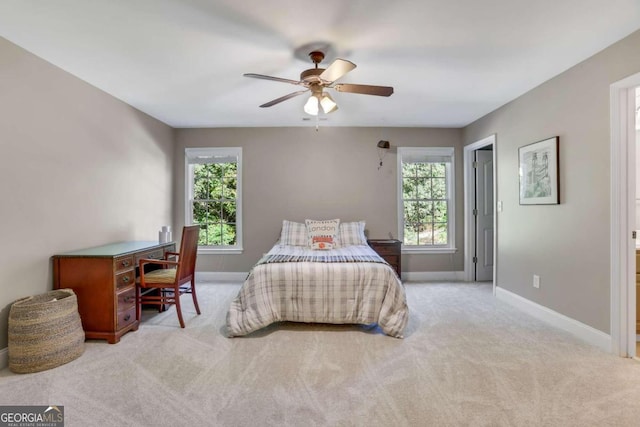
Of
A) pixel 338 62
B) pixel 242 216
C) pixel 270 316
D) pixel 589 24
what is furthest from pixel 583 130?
pixel 242 216

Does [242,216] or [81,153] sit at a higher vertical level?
[81,153]

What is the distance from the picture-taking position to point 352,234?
4.36 meters

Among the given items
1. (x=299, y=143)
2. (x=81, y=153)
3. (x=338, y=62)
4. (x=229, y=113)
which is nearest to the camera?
(x=338, y=62)

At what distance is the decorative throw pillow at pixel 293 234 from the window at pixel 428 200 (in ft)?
5.40

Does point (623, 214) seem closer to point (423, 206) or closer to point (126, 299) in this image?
point (423, 206)

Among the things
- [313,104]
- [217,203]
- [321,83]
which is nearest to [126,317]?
[217,203]

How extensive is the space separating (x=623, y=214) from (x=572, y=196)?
1.51ft

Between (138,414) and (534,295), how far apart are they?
12.1 ft

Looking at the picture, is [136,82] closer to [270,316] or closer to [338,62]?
[338,62]

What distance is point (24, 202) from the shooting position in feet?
7.75

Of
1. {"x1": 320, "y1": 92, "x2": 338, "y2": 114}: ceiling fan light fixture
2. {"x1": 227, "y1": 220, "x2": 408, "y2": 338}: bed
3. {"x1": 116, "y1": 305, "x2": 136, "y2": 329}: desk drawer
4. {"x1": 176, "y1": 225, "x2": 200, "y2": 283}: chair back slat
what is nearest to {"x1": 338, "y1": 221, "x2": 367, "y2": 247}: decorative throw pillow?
{"x1": 227, "y1": 220, "x2": 408, "y2": 338}: bed

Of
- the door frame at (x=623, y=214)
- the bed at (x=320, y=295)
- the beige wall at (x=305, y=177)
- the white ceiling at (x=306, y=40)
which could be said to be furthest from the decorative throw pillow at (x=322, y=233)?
the door frame at (x=623, y=214)

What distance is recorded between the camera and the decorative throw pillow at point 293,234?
14.1 ft

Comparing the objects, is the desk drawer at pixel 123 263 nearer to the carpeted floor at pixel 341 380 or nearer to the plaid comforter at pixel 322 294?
the carpeted floor at pixel 341 380
